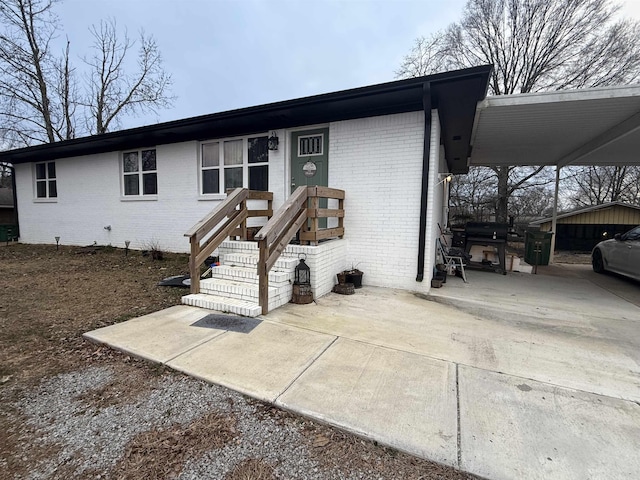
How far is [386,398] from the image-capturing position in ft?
7.04

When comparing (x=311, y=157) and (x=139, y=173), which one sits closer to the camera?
(x=311, y=157)

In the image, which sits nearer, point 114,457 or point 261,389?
point 114,457

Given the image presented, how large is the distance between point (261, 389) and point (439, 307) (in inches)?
122

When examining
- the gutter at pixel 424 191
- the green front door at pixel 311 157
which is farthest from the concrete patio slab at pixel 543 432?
the green front door at pixel 311 157

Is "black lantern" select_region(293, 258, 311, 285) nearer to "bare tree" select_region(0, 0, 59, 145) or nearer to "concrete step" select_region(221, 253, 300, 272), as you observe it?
"concrete step" select_region(221, 253, 300, 272)

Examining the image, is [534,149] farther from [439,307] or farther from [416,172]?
[439,307]

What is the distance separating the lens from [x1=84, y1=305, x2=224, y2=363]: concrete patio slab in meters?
2.83

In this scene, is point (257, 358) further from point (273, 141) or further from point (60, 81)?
point (60, 81)

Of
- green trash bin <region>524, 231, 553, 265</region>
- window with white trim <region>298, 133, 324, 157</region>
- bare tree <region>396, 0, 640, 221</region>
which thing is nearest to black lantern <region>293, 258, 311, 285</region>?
window with white trim <region>298, 133, 324, 157</region>

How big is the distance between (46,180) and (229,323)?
1129 centimetres

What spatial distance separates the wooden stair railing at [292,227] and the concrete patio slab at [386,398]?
1407mm

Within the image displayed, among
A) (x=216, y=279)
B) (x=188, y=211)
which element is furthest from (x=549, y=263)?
(x=188, y=211)

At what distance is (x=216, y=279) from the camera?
4.73 meters

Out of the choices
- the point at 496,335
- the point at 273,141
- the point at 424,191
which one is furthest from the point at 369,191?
the point at 496,335
